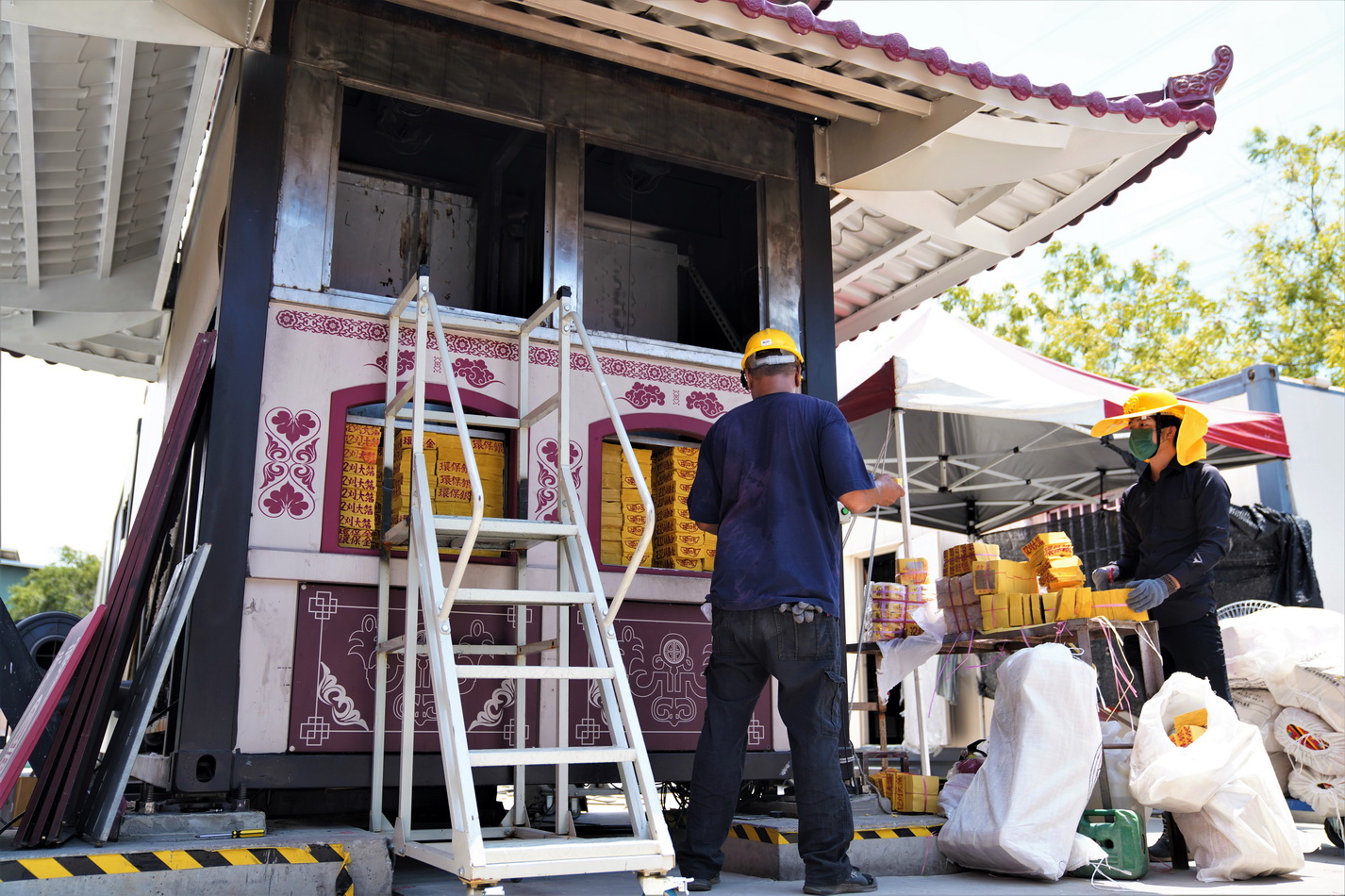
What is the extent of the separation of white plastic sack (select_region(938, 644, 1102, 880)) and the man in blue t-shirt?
66cm

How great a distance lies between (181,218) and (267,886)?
5873 millimetres

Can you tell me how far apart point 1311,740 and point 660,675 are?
A: 3689 mm

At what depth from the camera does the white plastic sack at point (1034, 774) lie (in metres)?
4.45

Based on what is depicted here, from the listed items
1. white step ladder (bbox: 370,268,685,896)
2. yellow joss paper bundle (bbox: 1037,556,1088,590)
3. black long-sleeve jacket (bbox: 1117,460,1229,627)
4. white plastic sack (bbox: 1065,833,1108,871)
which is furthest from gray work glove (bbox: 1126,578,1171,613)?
white step ladder (bbox: 370,268,685,896)

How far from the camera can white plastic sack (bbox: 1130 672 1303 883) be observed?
443 cm

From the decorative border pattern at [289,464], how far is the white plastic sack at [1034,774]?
3.33 m

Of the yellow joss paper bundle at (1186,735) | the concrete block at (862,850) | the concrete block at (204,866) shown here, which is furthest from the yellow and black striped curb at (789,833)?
the concrete block at (204,866)

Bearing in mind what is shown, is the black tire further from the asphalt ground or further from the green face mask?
the green face mask

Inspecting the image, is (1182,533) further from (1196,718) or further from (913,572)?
(913,572)

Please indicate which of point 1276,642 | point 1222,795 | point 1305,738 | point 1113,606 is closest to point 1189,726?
point 1222,795

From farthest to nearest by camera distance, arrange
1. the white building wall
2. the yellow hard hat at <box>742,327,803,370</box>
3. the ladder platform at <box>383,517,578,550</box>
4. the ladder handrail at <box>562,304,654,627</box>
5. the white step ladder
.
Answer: the white building wall, the yellow hard hat at <box>742,327,803,370</box>, the ladder platform at <box>383,517,578,550</box>, the ladder handrail at <box>562,304,654,627</box>, the white step ladder

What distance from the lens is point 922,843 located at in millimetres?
4883

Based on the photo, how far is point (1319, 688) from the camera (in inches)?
241

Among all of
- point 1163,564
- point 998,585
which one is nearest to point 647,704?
point 998,585
